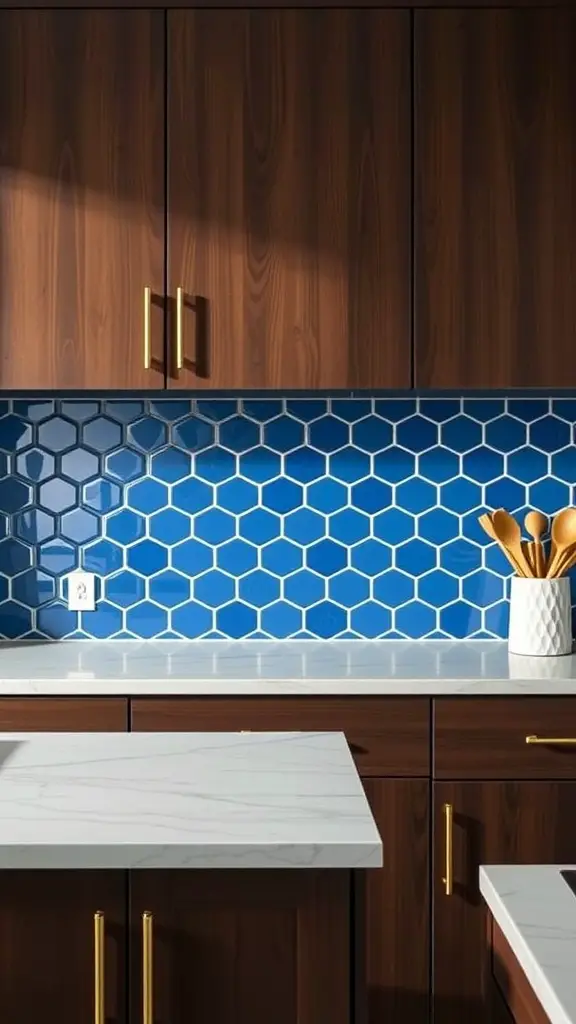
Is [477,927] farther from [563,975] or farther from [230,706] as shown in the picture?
[563,975]

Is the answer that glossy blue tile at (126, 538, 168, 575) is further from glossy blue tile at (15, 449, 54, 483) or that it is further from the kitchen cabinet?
the kitchen cabinet

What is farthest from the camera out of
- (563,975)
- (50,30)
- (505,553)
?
(505,553)

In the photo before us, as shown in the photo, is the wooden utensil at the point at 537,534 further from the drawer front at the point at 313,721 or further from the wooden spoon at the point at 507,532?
the drawer front at the point at 313,721

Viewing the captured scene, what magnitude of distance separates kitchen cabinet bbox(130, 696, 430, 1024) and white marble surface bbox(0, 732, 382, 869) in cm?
66

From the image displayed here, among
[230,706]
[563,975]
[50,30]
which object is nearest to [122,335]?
[50,30]

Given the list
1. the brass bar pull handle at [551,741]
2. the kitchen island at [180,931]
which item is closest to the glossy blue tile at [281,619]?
the brass bar pull handle at [551,741]

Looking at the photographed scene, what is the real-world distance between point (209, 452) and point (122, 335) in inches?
18.7

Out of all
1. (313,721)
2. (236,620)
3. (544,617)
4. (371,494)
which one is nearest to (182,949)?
(313,721)

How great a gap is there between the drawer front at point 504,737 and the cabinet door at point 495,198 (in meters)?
0.74

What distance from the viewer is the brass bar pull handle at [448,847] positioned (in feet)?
7.91

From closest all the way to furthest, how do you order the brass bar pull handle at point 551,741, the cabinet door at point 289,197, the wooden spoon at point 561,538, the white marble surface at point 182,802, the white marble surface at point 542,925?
the white marble surface at point 542,925 < the white marble surface at point 182,802 < the brass bar pull handle at point 551,741 < the cabinet door at point 289,197 < the wooden spoon at point 561,538

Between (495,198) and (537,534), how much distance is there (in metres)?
0.82

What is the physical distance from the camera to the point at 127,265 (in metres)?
2.65

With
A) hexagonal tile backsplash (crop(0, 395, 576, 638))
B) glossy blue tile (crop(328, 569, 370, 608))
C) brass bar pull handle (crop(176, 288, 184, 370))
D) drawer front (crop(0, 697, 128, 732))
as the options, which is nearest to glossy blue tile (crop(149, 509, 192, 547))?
hexagonal tile backsplash (crop(0, 395, 576, 638))
